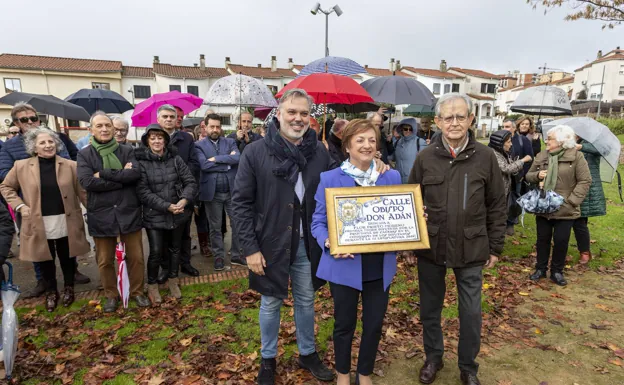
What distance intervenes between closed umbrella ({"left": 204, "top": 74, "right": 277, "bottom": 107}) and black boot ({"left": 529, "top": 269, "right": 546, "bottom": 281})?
16.7 feet

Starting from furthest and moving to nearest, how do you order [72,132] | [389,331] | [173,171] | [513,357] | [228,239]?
[72,132] → [228,239] → [173,171] → [389,331] → [513,357]

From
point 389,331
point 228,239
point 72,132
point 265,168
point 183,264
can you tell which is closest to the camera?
point 265,168

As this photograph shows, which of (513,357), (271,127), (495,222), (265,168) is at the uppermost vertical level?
(271,127)

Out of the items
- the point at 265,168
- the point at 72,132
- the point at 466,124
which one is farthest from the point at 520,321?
the point at 72,132

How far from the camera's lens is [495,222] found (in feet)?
9.84

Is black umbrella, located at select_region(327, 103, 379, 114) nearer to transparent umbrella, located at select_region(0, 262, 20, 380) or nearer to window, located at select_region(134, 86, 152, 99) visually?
transparent umbrella, located at select_region(0, 262, 20, 380)

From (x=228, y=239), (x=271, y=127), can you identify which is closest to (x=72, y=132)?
(x=228, y=239)

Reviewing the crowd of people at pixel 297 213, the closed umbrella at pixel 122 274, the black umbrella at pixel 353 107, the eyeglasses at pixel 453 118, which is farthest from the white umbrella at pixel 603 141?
the closed umbrella at pixel 122 274

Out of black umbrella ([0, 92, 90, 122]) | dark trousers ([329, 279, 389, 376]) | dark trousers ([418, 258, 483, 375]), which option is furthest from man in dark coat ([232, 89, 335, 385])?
black umbrella ([0, 92, 90, 122])

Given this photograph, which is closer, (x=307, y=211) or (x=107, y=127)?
(x=307, y=211)

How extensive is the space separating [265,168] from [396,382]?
2239mm

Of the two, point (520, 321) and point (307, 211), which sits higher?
point (307, 211)

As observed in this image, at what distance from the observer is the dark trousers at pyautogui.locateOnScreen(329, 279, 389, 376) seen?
9.05 ft

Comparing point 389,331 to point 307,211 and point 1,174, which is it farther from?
point 1,174
